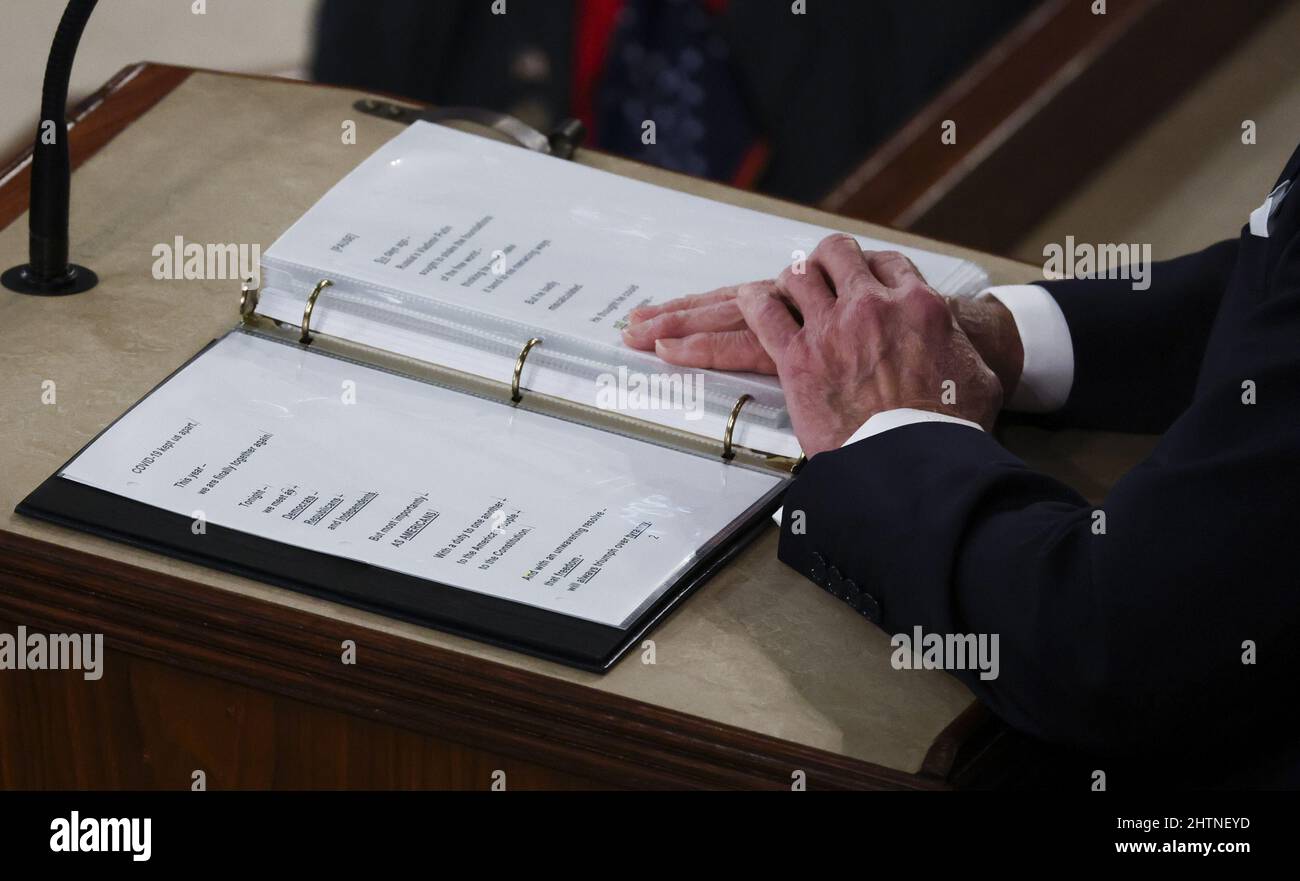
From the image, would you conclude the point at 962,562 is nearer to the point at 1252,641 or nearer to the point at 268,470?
the point at 1252,641

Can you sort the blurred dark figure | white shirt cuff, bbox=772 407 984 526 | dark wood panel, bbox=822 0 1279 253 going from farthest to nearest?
the blurred dark figure < dark wood panel, bbox=822 0 1279 253 < white shirt cuff, bbox=772 407 984 526

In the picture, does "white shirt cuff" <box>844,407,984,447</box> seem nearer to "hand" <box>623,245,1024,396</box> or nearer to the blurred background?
"hand" <box>623,245,1024,396</box>

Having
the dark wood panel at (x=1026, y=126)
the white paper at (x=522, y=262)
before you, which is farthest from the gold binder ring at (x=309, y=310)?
the dark wood panel at (x=1026, y=126)

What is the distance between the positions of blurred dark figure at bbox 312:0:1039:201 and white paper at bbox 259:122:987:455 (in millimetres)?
1328

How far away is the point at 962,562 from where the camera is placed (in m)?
0.98

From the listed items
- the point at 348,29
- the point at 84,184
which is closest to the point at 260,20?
the point at 348,29

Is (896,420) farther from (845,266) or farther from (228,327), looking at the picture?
(228,327)

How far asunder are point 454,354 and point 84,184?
1.22 feet

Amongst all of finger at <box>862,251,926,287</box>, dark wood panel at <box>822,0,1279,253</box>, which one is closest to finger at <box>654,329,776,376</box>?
finger at <box>862,251,926,287</box>

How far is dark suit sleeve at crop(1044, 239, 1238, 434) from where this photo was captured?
1265 mm

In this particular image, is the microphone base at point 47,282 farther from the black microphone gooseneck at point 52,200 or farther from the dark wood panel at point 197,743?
the dark wood panel at point 197,743

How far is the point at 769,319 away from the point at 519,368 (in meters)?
0.15

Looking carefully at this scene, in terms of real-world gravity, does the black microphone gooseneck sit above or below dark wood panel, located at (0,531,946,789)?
above
